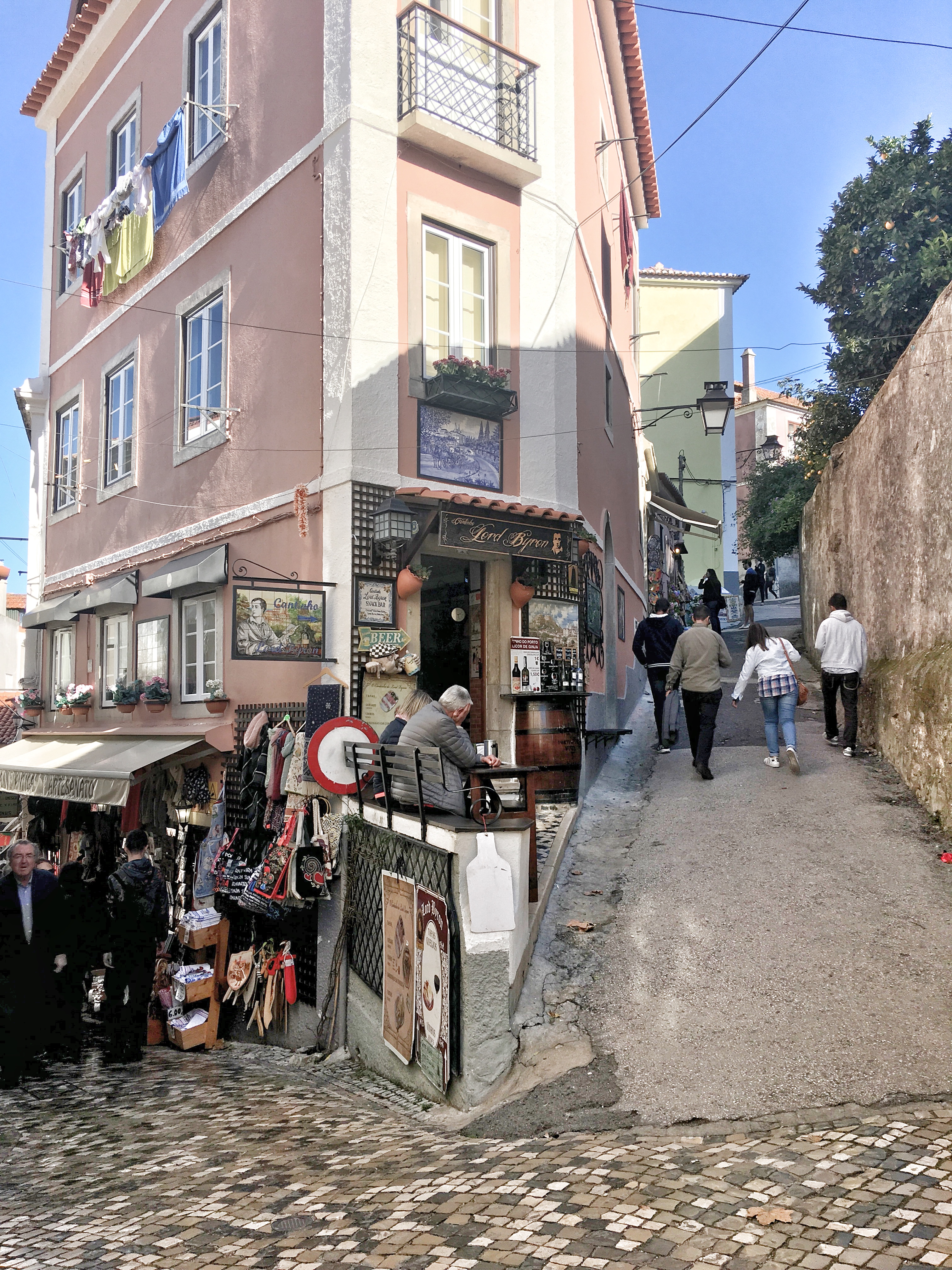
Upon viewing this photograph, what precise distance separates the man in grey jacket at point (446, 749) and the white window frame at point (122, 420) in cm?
854

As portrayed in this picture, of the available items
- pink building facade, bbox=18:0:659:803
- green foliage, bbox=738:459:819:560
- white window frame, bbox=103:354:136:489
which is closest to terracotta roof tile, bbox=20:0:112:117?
pink building facade, bbox=18:0:659:803

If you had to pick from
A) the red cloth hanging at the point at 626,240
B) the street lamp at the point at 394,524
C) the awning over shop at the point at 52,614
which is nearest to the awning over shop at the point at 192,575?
the street lamp at the point at 394,524

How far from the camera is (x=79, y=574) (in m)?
15.3

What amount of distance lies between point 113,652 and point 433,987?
9.51 m

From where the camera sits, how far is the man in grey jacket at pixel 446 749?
22.1 ft

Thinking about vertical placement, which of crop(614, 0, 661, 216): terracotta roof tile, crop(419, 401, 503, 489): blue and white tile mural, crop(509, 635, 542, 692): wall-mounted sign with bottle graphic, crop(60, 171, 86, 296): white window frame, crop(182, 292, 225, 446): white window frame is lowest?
crop(509, 635, 542, 692): wall-mounted sign with bottle graphic

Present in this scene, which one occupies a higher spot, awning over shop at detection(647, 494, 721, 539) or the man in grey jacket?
awning over shop at detection(647, 494, 721, 539)

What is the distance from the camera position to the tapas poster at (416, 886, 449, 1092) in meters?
6.20

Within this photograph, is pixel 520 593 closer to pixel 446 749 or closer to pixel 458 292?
pixel 458 292

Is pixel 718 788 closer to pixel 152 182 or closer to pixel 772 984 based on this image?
pixel 772 984

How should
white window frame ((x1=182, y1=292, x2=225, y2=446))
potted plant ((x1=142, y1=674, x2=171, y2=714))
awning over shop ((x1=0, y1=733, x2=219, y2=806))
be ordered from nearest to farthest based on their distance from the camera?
awning over shop ((x1=0, y1=733, x2=219, y2=806)) → white window frame ((x1=182, y1=292, x2=225, y2=446)) → potted plant ((x1=142, y1=674, x2=171, y2=714))

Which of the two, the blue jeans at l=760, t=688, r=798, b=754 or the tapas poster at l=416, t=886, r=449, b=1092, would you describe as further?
the blue jeans at l=760, t=688, r=798, b=754

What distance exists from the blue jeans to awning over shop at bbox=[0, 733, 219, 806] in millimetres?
5878

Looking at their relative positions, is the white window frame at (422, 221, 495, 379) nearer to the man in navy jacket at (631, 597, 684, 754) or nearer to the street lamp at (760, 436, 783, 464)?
the man in navy jacket at (631, 597, 684, 754)
